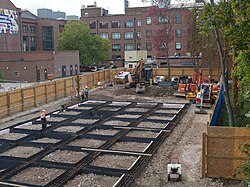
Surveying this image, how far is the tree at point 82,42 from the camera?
222 ft

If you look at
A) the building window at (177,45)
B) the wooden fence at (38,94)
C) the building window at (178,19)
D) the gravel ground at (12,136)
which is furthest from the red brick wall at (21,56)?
the gravel ground at (12,136)

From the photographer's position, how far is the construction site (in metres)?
13.7

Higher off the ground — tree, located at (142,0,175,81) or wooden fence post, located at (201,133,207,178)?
tree, located at (142,0,175,81)

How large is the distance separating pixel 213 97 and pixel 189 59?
1028 inches

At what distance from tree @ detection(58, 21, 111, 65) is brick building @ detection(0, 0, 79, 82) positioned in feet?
23.3

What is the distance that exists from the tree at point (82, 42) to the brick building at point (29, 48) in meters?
7.09

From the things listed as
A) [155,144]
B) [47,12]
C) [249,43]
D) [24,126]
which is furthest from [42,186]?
[47,12]

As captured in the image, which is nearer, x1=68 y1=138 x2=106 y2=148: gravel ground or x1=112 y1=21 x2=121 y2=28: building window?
x1=68 y1=138 x2=106 y2=148: gravel ground

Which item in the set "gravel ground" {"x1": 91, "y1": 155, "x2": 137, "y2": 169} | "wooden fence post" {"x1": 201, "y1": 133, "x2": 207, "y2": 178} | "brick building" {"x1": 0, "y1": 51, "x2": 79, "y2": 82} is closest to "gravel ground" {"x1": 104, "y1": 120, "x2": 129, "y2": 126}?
"gravel ground" {"x1": 91, "y1": 155, "x2": 137, "y2": 169}

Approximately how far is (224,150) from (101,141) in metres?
7.92

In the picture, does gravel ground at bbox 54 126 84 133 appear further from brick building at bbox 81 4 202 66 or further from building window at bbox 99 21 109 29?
building window at bbox 99 21 109 29

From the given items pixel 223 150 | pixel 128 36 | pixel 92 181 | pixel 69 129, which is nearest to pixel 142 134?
pixel 69 129

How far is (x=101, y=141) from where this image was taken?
18953 millimetres

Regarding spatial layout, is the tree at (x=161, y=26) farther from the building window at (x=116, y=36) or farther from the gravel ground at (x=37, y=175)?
the gravel ground at (x=37, y=175)
